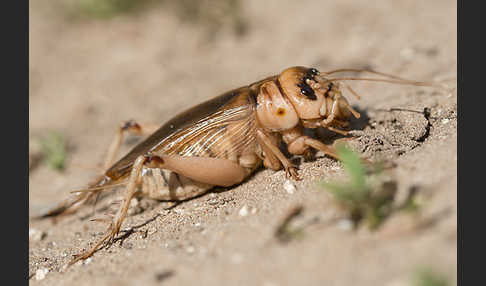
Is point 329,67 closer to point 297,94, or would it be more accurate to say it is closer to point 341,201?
point 297,94

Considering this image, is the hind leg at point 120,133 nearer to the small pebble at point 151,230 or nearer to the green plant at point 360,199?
the small pebble at point 151,230

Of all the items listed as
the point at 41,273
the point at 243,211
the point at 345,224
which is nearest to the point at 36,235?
the point at 41,273

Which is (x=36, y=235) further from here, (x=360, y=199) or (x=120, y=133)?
(x=360, y=199)

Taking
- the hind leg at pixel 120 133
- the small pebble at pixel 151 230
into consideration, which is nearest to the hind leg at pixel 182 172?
the small pebble at pixel 151 230

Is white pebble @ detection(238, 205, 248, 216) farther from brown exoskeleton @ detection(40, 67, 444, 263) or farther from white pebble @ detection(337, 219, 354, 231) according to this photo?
white pebble @ detection(337, 219, 354, 231)

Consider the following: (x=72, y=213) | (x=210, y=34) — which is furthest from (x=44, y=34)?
(x=72, y=213)

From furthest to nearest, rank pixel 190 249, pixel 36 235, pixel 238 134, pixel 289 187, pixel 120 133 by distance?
1. pixel 120 133
2. pixel 36 235
3. pixel 238 134
4. pixel 289 187
5. pixel 190 249
